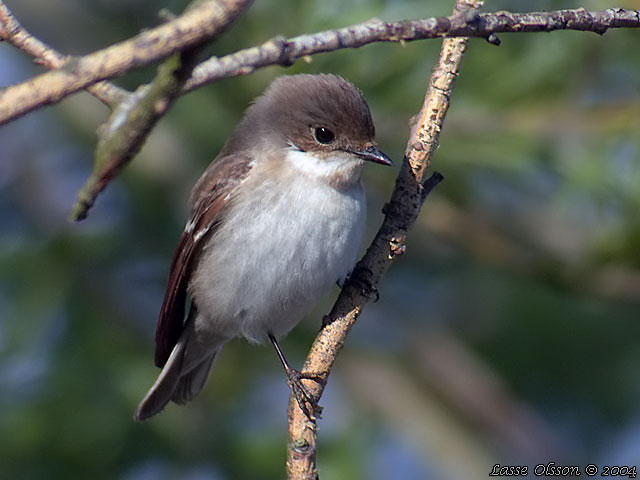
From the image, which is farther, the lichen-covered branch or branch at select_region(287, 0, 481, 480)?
branch at select_region(287, 0, 481, 480)

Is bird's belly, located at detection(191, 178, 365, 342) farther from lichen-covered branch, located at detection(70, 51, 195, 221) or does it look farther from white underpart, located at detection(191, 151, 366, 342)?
lichen-covered branch, located at detection(70, 51, 195, 221)

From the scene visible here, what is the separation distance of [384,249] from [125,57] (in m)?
1.90

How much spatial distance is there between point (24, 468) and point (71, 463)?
0.31 metres

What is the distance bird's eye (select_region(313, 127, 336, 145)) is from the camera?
4664 mm

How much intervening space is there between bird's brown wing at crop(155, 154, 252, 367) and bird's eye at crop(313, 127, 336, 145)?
15.0 inches

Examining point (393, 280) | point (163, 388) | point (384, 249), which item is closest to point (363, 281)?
point (384, 249)

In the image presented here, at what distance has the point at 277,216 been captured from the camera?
441 cm

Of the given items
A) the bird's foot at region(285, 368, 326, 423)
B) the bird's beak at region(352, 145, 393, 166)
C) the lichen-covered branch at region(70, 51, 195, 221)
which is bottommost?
the lichen-covered branch at region(70, 51, 195, 221)

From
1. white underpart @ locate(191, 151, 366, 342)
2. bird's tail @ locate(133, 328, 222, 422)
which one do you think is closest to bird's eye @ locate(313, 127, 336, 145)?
white underpart @ locate(191, 151, 366, 342)

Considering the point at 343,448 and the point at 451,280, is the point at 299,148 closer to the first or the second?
the point at 343,448

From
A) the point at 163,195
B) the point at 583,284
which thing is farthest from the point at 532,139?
the point at 163,195

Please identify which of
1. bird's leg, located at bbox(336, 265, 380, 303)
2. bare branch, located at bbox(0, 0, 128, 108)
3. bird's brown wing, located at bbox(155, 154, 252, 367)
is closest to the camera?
bare branch, located at bbox(0, 0, 128, 108)

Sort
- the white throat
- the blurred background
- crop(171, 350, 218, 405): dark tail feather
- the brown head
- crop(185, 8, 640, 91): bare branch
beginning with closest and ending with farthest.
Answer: crop(185, 8, 640, 91): bare branch
the white throat
the brown head
crop(171, 350, 218, 405): dark tail feather
the blurred background

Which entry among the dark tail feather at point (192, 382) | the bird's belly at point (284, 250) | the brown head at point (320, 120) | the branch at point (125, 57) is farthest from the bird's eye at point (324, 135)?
Answer: the branch at point (125, 57)
